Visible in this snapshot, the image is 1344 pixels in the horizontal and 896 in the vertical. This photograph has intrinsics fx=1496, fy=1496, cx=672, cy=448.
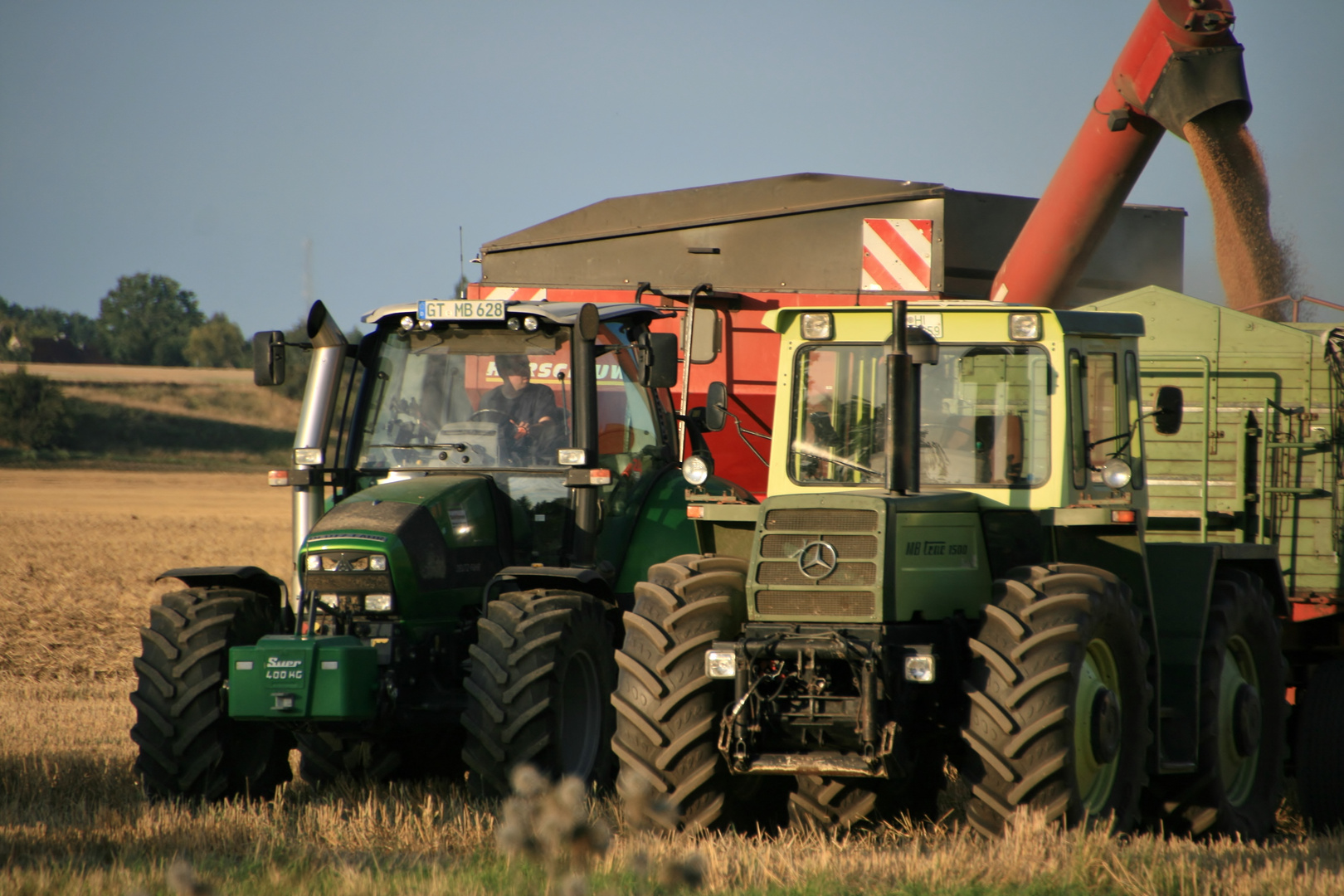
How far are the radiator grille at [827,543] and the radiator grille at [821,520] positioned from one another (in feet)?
0.10

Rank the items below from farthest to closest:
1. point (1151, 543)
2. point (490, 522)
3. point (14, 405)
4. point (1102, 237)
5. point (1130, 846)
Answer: point (14, 405) → point (1102, 237) → point (490, 522) → point (1151, 543) → point (1130, 846)

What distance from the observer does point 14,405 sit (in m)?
44.3

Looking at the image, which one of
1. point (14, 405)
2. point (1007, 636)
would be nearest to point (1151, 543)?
point (1007, 636)

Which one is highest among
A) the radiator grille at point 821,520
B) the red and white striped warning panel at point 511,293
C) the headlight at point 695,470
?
the red and white striped warning panel at point 511,293

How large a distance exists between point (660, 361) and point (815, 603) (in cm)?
227

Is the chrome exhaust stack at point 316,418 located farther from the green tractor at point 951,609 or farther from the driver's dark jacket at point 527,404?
the green tractor at point 951,609

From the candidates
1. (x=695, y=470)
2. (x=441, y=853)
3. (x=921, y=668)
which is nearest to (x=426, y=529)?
(x=695, y=470)

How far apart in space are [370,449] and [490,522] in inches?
33.5

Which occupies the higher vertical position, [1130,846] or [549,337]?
[549,337]

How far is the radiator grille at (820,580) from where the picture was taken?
5793mm

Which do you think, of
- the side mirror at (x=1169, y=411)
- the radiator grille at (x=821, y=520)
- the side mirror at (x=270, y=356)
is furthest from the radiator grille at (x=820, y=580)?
the side mirror at (x=270, y=356)

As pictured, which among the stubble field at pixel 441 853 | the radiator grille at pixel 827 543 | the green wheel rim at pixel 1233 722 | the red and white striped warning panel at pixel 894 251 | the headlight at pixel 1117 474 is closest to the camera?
the stubble field at pixel 441 853

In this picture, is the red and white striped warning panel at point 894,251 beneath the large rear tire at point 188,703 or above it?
above

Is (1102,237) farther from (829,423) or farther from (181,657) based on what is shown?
(181,657)
